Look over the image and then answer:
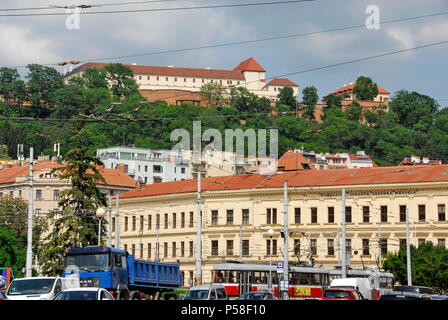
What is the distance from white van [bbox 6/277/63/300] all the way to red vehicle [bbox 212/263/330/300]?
28596 mm

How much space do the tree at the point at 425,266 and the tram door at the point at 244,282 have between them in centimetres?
1842

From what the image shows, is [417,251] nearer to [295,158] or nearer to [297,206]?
[297,206]

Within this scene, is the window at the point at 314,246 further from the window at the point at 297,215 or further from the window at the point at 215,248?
the window at the point at 215,248

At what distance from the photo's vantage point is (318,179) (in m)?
93.4

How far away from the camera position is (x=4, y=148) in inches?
7195

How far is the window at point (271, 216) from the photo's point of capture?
92.4 meters

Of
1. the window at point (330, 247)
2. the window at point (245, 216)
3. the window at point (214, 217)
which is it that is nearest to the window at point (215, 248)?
the window at point (214, 217)

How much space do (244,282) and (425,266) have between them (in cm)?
1917

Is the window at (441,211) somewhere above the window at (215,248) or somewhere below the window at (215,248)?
above

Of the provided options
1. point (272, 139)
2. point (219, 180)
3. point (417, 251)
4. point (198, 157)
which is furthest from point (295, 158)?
point (272, 139)

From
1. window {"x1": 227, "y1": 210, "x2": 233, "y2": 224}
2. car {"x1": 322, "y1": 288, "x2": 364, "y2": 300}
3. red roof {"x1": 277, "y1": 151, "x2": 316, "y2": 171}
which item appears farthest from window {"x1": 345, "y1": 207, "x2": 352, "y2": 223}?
car {"x1": 322, "y1": 288, "x2": 364, "y2": 300}

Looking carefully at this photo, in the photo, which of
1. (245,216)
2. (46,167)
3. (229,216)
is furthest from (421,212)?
(46,167)

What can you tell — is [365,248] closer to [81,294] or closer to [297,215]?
[297,215]
